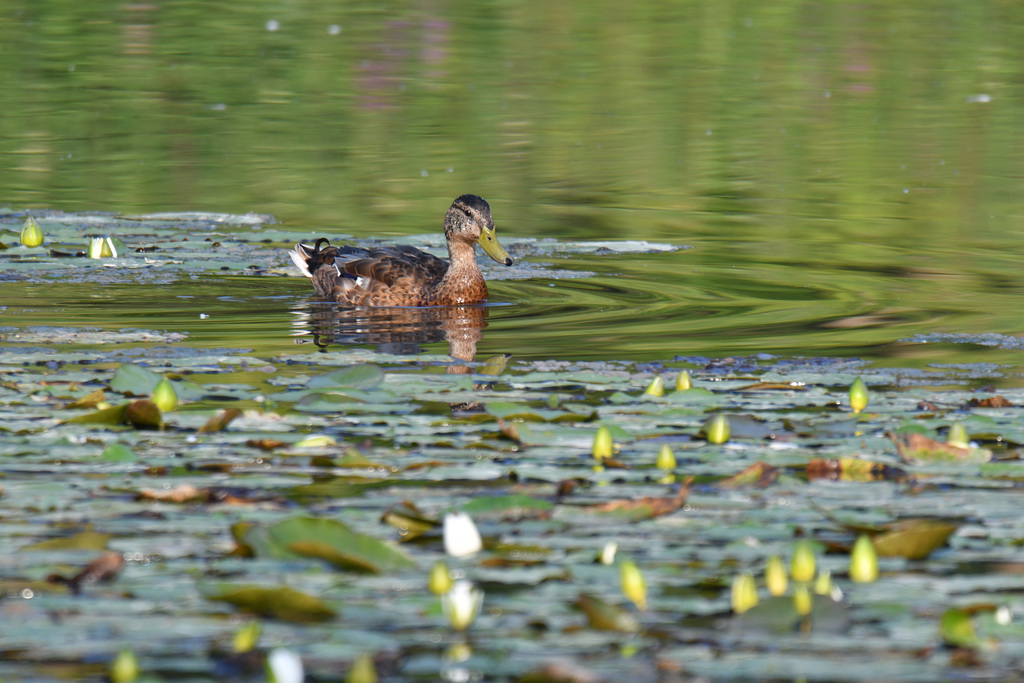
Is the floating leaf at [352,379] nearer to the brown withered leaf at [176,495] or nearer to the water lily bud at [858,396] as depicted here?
the brown withered leaf at [176,495]

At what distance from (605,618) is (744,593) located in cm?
35

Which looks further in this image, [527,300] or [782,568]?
[527,300]

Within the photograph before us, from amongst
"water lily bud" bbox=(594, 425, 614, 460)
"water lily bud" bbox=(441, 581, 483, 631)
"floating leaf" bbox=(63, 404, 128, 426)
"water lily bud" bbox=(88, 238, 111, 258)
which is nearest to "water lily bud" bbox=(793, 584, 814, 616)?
"water lily bud" bbox=(441, 581, 483, 631)

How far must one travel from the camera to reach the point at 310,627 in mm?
3516

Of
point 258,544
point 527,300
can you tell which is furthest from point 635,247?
point 258,544

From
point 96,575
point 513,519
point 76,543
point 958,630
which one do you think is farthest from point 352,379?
point 958,630

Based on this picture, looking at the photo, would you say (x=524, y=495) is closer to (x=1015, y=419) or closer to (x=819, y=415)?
(x=819, y=415)

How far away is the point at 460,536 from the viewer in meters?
3.95

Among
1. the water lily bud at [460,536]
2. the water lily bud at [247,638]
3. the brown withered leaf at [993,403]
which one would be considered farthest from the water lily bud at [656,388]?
the water lily bud at [247,638]

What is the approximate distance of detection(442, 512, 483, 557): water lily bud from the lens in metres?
3.93

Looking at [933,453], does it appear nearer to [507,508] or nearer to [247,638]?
[507,508]

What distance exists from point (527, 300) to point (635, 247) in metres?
1.86

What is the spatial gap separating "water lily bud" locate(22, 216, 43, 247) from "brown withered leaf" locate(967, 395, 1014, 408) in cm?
705

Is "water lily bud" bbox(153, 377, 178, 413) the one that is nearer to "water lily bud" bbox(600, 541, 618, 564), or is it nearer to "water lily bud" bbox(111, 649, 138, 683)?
"water lily bud" bbox(600, 541, 618, 564)
